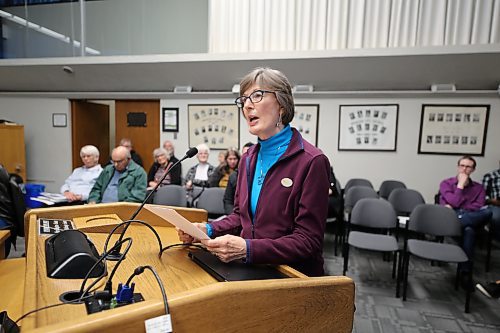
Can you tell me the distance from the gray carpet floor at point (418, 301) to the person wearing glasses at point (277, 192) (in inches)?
65.8

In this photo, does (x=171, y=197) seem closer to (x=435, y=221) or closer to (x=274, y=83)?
(x=435, y=221)

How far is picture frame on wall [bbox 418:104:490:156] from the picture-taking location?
15.1 feet

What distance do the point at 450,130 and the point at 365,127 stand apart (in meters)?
1.16

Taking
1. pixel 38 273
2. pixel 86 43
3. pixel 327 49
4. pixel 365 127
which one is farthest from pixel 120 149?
pixel 365 127

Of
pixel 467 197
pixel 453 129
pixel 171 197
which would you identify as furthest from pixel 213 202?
pixel 453 129

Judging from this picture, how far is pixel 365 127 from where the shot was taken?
5031 millimetres

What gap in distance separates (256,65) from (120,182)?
2.44 metres

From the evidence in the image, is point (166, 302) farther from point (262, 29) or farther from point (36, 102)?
point (36, 102)

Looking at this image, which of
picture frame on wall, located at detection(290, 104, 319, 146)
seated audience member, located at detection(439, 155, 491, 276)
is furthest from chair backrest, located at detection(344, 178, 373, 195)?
seated audience member, located at detection(439, 155, 491, 276)

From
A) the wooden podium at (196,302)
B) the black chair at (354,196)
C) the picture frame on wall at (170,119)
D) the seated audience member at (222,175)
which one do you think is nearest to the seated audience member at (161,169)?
the seated audience member at (222,175)

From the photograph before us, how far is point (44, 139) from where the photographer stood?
6.29m

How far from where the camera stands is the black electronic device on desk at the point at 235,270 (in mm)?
907

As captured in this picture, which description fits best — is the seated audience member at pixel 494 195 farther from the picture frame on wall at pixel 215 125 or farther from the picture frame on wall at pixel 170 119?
the picture frame on wall at pixel 170 119

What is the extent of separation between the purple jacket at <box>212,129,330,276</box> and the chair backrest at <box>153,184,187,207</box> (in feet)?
8.94
